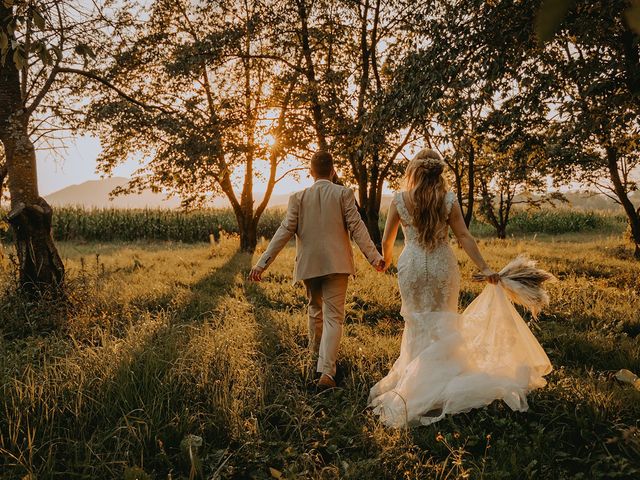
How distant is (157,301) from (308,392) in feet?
14.2

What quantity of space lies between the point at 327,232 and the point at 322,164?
0.79 m

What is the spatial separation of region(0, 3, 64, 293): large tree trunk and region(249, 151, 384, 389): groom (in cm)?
418

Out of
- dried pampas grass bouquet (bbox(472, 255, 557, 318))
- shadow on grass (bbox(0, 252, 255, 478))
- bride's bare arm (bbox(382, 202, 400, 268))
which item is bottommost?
shadow on grass (bbox(0, 252, 255, 478))

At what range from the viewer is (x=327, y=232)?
195 inches

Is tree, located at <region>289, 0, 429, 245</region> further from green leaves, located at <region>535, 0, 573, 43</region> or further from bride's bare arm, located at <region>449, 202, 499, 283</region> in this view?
green leaves, located at <region>535, 0, 573, 43</region>

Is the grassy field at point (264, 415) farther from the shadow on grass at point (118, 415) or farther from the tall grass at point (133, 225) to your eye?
the tall grass at point (133, 225)

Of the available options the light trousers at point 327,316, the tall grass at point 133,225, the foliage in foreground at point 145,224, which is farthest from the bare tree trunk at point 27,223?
the tall grass at point 133,225

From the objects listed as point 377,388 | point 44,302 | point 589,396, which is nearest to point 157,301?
point 44,302

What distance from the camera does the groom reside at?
192 inches

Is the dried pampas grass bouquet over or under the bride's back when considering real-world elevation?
under

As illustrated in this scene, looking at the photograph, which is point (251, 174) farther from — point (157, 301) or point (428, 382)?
point (428, 382)

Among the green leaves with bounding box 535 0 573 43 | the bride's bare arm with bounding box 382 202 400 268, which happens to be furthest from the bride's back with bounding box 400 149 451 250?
the green leaves with bounding box 535 0 573 43

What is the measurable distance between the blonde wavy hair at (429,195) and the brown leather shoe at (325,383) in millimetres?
1770

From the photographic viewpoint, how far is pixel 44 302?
651cm
